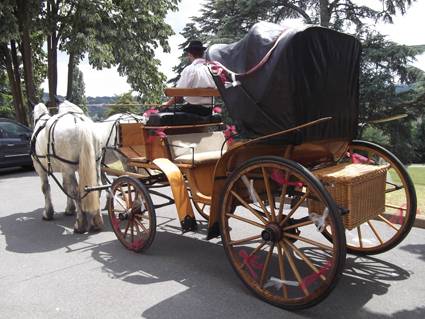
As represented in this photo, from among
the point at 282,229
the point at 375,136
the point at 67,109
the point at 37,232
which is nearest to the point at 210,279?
the point at 282,229

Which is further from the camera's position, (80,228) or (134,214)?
(80,228)

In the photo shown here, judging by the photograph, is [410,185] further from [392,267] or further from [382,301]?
[382,301]

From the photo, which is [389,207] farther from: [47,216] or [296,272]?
[47,216]

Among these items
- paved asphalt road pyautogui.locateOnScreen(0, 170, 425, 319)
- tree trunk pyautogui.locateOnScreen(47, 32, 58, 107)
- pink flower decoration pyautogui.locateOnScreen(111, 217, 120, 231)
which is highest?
tree trunk pyautogui.locateOnScreen(47, 32, 58, 107)

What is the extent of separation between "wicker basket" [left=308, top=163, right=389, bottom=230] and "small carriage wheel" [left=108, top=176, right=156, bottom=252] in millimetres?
1853

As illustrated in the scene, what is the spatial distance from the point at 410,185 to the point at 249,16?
48.4 feet

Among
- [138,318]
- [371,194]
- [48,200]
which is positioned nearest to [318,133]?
[371,194]

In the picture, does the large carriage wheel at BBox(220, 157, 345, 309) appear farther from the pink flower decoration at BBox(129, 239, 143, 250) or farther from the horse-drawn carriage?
the pink flower decoration at BBox(129, 239, 143, 250)

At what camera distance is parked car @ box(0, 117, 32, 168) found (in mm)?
12509

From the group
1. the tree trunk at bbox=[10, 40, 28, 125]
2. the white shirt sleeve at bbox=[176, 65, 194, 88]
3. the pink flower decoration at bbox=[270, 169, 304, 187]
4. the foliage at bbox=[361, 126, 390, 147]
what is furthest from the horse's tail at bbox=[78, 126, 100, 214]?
the tree trunk at bbox=[10, 40, 28, 125]

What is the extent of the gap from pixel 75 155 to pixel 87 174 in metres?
0.39

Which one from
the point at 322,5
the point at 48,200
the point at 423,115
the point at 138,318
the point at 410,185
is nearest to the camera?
the point at 138,318

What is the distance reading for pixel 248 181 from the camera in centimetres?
376

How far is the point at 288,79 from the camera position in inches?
138
